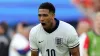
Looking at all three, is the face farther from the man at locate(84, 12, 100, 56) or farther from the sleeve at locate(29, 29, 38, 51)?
the man at locate(84, 12, 100, 56)

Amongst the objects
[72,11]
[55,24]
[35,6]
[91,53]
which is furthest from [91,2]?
[55,24]

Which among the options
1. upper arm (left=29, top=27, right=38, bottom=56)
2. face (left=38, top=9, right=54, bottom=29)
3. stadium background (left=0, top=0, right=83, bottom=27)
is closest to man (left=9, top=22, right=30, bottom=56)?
stadium background (left=0, top=0, right=83, bottom=27)

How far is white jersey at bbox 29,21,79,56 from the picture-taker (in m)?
7.67

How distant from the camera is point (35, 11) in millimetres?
15930

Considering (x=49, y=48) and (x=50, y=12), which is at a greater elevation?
(x=50, y=12)

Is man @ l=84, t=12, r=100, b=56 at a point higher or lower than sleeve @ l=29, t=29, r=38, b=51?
lower

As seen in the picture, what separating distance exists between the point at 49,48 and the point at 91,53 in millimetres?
2070

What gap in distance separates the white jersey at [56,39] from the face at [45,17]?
0.83ft

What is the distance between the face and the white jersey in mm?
253

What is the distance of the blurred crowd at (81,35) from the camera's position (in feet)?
31.6

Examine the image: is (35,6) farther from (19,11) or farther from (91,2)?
(91,2)

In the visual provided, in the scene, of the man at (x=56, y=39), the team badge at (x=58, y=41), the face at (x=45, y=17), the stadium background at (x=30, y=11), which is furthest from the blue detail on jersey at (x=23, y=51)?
the face at (x=45, y=17)

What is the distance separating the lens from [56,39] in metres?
7.70

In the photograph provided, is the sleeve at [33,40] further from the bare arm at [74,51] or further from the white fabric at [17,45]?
the white fabric at [17,45]
